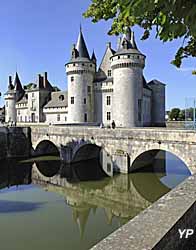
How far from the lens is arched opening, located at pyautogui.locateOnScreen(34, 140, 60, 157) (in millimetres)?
22516

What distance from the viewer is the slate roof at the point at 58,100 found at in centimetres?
3384

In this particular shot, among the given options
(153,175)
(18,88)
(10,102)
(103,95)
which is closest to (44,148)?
(103,95)

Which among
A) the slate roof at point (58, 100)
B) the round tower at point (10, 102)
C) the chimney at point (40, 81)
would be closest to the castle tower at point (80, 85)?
the slate roof at point (58, 100)

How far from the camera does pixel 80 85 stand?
98.6 ft

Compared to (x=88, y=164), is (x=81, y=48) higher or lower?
higher

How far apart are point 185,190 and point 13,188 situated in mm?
11525

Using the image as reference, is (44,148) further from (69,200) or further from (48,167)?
(69,200)

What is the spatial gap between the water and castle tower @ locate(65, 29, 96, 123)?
1090cm

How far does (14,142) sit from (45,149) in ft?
8.87

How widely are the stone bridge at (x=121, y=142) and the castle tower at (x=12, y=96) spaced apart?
21.6 metres

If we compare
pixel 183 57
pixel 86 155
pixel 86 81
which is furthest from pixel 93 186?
pixel 86 81

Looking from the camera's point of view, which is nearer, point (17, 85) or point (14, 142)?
point (14, 142)

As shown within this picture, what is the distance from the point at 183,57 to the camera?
383 centimetres

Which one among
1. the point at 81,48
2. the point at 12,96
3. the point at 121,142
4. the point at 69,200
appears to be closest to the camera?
the point at 69,200
